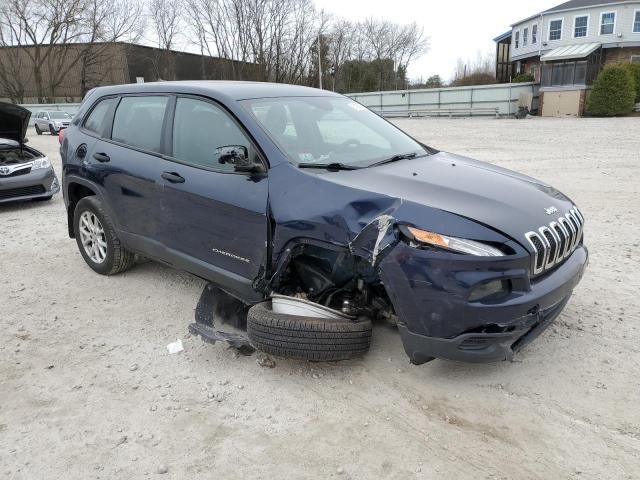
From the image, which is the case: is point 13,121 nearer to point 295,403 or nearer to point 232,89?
point 232,89

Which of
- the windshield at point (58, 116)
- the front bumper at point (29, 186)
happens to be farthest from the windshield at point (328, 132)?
the windshield at point (58, 116)

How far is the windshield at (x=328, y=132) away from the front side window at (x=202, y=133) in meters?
0.21

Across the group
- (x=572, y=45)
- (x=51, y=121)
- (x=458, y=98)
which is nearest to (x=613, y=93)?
(x=458, y=98)

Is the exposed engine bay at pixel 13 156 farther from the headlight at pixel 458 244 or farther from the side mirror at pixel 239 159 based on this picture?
the headlight at pixel 458 244

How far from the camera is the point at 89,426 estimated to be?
9.53ft

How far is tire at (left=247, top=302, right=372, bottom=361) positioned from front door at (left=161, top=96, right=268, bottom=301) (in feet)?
1.30

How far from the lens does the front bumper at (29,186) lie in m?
8.47

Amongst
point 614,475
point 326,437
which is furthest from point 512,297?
point 326,437

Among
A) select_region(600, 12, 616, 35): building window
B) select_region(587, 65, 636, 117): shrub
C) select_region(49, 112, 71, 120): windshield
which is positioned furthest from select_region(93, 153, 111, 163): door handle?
select_region(600, 12, 616, 35): building window

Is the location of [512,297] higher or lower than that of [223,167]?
lower

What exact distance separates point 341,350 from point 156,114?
258cm

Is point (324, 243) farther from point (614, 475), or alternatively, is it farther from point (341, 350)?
point (614, 475)

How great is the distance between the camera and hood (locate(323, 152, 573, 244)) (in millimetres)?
2859

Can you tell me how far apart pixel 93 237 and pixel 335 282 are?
9.75 feet
